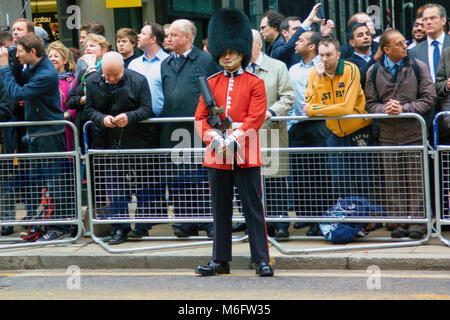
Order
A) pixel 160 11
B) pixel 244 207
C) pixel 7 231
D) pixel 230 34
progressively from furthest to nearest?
pixel 160 11 < pixel 7 231 < pixel 244 207 < pixel 230 34

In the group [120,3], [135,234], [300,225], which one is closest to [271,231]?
[300,225]

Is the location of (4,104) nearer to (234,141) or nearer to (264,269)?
(234,141)

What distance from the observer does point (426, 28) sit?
934 cm

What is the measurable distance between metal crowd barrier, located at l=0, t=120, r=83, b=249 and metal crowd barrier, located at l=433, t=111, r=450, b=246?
372 cm

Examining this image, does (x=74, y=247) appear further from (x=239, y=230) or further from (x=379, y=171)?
(x=379, y=171)

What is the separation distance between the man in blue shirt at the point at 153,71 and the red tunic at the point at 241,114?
4.43 ft

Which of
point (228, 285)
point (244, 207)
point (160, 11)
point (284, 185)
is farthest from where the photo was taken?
point (160, 11)

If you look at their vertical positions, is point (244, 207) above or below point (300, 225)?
above

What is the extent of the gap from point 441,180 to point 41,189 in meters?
4.22

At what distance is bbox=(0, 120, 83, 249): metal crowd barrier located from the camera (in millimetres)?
9031

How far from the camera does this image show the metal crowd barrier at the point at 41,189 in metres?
9.03

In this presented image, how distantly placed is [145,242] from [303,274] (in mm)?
2020

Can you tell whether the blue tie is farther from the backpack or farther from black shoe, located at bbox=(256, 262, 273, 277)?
black shoe, located at bbox=(256, 262, 273, 277)

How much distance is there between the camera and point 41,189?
9.09 m
